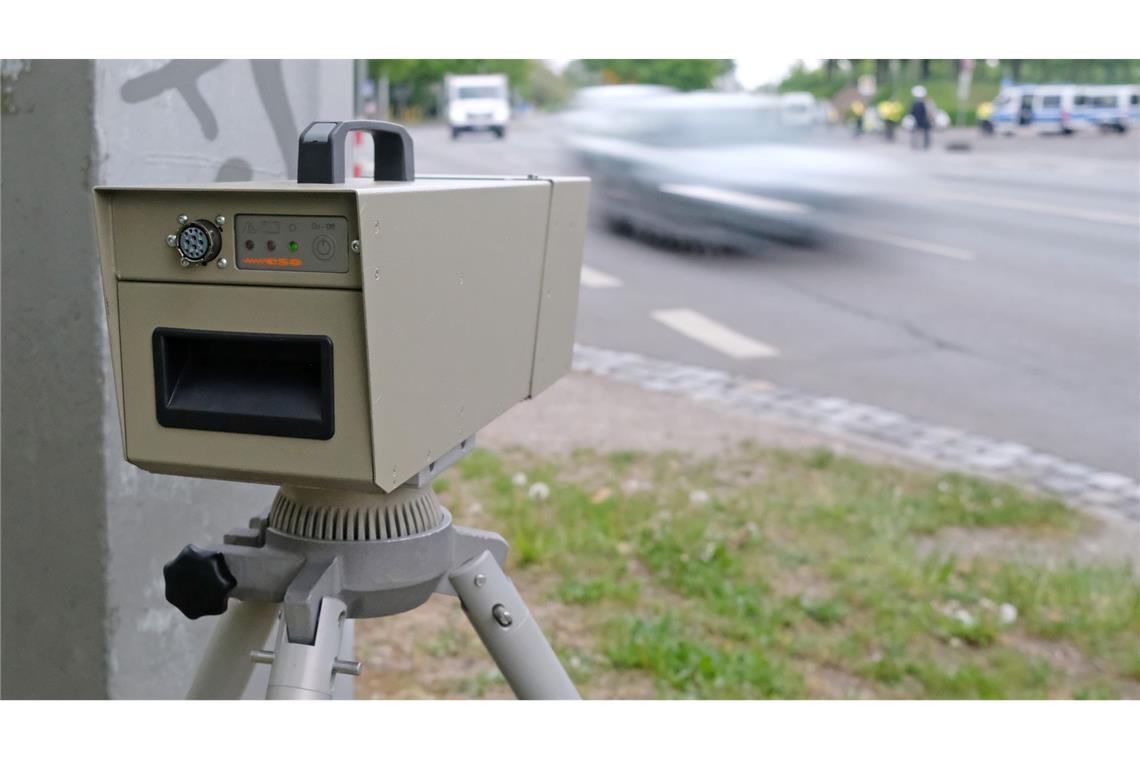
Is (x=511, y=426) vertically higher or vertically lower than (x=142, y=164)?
lower

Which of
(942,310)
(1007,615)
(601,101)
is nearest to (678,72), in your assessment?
(601,101)

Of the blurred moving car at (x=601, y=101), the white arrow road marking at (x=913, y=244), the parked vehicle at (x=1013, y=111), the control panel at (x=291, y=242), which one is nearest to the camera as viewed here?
the control panel at (x=291, y=242)

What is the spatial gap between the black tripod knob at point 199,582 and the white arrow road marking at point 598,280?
7.68m

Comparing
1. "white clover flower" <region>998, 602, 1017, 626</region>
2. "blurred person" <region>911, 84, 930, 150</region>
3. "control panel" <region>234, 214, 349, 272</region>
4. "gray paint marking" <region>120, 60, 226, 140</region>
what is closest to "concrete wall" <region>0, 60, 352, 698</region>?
"gray paint marking" <region>120, 60, 226, 140</region>

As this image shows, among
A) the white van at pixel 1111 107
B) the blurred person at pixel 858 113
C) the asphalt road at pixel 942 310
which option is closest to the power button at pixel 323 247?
the asphalt road at pixel 942 310

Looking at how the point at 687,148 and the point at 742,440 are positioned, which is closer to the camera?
the point at 742,440

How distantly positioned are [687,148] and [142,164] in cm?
1078

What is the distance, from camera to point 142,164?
1812mm

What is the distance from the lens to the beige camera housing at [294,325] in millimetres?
1052

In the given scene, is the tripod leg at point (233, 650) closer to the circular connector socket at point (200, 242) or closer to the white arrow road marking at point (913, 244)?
the circular connector socket at point (200, 242)

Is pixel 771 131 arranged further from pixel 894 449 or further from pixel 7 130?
→ pixel 7 130

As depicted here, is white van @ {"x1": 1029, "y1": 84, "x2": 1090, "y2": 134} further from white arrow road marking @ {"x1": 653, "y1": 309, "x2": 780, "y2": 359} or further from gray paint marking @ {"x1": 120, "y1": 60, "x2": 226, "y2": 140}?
gray paint marking @ {"x1": 120, "y1": 60, "x2": 226, "y2": 140}

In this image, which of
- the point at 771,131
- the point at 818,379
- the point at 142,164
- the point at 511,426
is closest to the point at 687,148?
the point at 771,131

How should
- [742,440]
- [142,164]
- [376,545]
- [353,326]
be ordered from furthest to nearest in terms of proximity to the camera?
1. [742,440]
2. [142,164]
3. [376,545]
4. [353,326]
